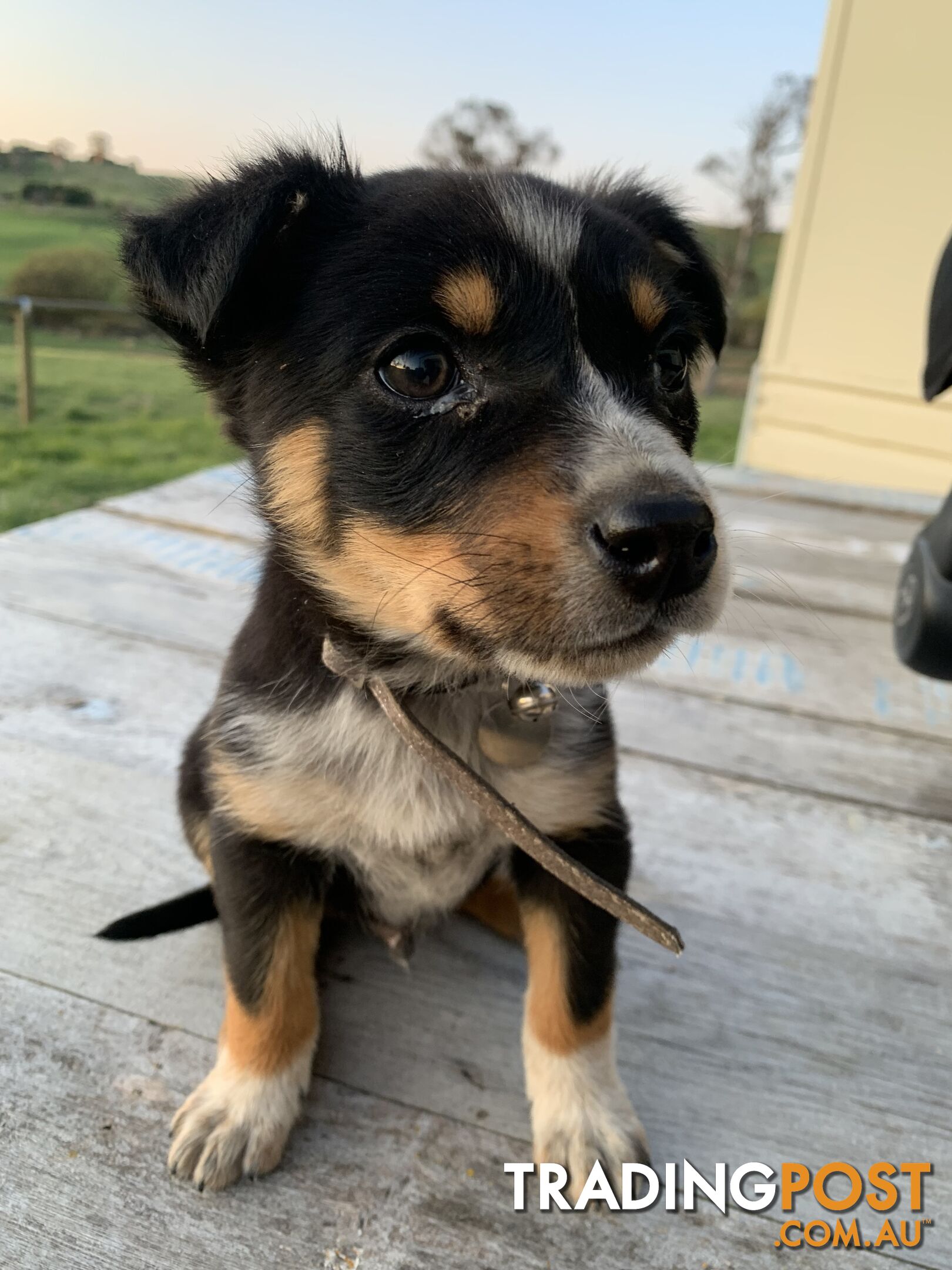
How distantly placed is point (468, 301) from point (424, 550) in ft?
1.28

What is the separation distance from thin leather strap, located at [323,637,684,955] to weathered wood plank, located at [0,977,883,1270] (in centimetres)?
48

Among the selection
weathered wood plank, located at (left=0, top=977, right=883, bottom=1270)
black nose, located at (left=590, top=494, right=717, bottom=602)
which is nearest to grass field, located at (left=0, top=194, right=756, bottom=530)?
black nose, located at (left=590, top=494, right=717, bottom=602)

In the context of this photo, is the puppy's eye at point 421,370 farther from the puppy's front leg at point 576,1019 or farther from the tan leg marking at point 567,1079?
the tan leg marking at point 567,1079

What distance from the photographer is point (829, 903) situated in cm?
220

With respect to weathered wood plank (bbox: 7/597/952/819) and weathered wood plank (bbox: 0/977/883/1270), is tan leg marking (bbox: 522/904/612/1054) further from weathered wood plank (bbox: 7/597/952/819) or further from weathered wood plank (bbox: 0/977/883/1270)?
weathered wood plank (bbox: 7/597/952/819)

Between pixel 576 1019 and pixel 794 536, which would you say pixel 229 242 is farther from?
pixel 794 536

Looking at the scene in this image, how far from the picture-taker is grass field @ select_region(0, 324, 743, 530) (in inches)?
126

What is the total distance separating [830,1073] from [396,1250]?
0.89m

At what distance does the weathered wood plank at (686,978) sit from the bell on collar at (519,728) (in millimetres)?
563

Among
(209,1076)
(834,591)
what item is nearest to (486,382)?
(209,1076)

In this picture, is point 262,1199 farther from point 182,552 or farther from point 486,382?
point 182,552

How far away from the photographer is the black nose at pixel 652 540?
1.19m

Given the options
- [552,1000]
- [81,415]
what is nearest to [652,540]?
[552,1000]

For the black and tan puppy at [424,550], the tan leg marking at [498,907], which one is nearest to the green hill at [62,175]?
the black and tan puppy at [424,550]
